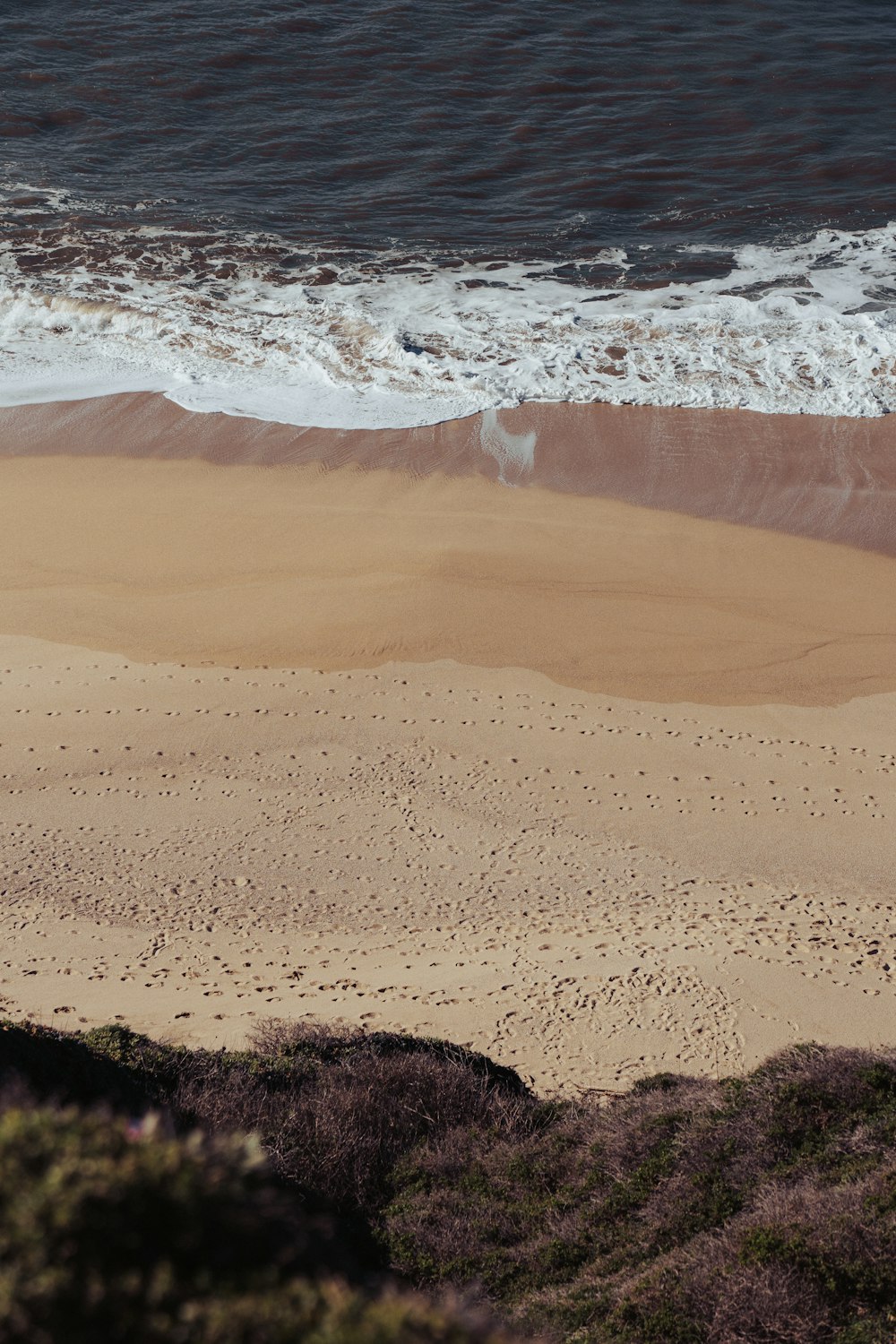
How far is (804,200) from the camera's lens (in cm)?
2355

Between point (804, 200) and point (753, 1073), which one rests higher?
point (804, 200)

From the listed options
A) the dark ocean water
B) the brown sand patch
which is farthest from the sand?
the dark ocean water

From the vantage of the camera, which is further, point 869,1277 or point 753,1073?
point 753,1073

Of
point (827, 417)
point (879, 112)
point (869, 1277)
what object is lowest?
point (869, 1277)

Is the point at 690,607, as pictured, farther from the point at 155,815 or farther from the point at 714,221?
the point at 714,221

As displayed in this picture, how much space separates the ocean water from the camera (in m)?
17.4

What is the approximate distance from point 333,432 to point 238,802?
7.51 metres

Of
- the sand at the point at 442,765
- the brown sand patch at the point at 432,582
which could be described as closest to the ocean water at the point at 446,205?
the brown sand patch at the point at 432,582

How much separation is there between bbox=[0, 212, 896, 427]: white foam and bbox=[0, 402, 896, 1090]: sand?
254cm

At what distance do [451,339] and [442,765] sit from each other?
10.4 metres

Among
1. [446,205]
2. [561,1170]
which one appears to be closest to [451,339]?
[446,205]

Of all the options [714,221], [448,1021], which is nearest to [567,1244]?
[448,1021]

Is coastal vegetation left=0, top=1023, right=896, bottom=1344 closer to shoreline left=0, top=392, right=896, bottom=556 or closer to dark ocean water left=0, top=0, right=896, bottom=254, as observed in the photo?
shoreline left=0, top=392, right=896, bottom=556

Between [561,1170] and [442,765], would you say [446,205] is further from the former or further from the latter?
[561,1170]
